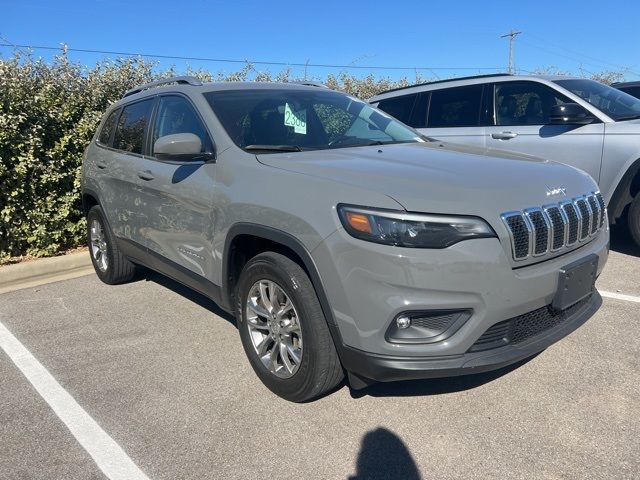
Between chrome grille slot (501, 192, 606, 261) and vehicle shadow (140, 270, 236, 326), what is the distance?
2424mm

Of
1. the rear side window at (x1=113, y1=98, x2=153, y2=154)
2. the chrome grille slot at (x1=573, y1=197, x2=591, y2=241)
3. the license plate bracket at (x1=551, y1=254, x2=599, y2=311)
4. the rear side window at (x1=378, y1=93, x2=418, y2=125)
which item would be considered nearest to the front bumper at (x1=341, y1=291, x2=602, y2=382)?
the license plate bracket at (x1=551, y1=254, x2=599, y2=311)

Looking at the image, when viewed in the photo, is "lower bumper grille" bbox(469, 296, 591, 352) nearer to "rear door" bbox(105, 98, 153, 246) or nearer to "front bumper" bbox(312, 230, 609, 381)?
"front bumper" bbox(312, 230, 609, 381)

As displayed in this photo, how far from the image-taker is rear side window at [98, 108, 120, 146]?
506 cm

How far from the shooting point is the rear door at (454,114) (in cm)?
641

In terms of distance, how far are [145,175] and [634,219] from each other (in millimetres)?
4631

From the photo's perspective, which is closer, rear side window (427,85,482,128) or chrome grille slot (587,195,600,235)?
chrome grille slot (587,195,600,235)

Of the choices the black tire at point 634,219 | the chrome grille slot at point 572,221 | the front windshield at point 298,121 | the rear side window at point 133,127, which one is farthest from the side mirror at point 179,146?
the black tire at point 634,219

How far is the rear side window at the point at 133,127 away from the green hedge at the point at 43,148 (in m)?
1.76

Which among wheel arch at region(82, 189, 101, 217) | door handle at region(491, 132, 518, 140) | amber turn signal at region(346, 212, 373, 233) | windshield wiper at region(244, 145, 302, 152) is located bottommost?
wheel arch at region(82, 189, 101, 217)

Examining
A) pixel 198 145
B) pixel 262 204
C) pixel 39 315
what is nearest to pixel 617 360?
pixel 262 204

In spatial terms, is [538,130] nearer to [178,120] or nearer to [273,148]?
[273,148]

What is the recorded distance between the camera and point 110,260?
5.15 m

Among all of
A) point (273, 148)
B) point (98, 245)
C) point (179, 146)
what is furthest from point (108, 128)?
point (273, 148)

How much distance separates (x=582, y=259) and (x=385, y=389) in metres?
1.30
